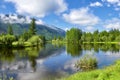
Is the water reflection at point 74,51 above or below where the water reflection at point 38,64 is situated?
above

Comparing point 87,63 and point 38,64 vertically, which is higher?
point 87,63

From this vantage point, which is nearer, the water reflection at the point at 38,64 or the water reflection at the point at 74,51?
the water reflection at the point at 38,64

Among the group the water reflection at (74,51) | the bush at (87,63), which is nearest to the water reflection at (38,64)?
the bush at (87,63)

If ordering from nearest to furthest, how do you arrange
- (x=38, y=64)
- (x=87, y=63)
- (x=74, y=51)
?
(x=87, y=63) < (x=38, y=64) < (x=74, y=51)

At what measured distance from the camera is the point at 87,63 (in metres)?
43.6

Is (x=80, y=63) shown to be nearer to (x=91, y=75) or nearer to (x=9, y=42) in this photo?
(x=91, y=75)

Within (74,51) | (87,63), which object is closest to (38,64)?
(87,63)

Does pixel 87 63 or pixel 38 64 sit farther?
pixel 38 64

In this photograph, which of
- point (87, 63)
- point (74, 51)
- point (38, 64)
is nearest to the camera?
point (87, 63)

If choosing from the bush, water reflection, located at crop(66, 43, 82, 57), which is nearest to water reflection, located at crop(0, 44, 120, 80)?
the bush

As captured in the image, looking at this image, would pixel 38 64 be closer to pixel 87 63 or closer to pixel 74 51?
pixel 87 63

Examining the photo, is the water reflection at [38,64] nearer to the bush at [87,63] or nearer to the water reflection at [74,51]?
the bush at [87,63]

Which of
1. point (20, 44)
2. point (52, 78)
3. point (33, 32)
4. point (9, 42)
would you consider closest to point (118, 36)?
point (33, 32)

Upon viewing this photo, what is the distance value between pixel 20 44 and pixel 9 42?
14971 millimetres
